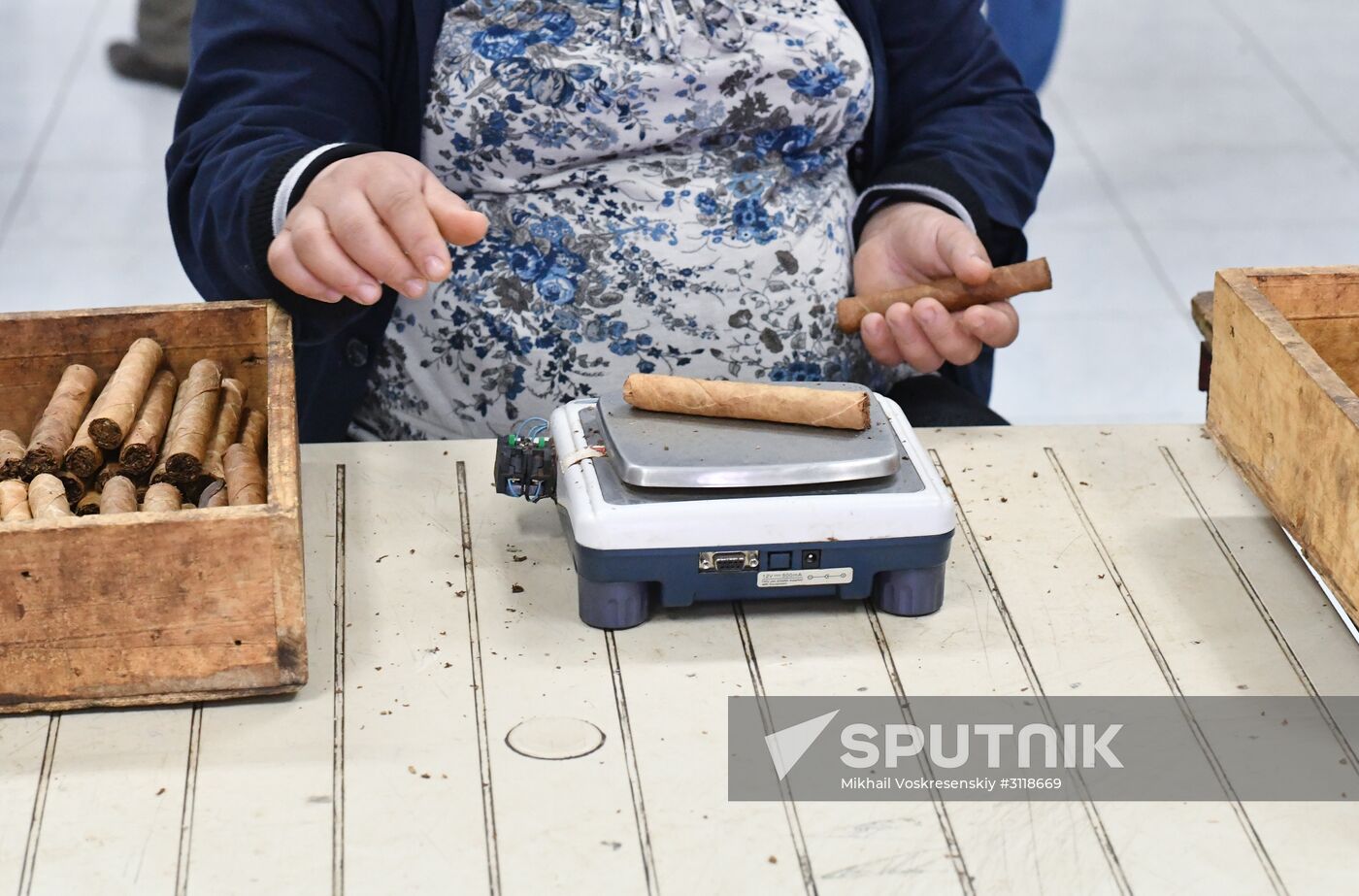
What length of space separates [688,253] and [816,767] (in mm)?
629

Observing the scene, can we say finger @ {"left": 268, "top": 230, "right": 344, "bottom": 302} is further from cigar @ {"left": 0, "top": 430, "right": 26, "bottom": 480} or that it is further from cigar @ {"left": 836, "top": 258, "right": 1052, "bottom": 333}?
cigar @ {"left": 836, "top": 258, "right": 1052, "bottom": 333}

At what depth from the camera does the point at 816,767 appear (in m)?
0.90

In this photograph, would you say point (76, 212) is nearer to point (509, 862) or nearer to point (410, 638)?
point (410, 638)

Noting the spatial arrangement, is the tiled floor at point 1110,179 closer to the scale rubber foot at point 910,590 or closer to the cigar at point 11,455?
the scale rubber foot at point 910,590

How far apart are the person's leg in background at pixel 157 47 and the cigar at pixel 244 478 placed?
3227 mm

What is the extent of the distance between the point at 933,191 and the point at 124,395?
2.54ft

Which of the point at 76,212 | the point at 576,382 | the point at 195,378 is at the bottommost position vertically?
the point at 76,212

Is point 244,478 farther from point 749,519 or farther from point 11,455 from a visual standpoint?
point 749,519

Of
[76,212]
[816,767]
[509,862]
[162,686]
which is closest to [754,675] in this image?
[816,767]

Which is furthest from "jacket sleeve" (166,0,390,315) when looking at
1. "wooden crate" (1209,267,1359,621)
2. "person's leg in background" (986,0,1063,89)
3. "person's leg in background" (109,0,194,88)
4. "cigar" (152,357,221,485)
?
"person's leg in background" (109,0,194,88)

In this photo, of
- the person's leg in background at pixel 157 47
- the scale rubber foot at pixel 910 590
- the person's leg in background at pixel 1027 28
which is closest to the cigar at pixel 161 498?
the scale rubber foot at pixel 910 590

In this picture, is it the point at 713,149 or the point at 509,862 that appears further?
the point at 713,149

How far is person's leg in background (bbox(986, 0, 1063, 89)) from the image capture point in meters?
2.48

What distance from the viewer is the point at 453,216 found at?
112 cm
